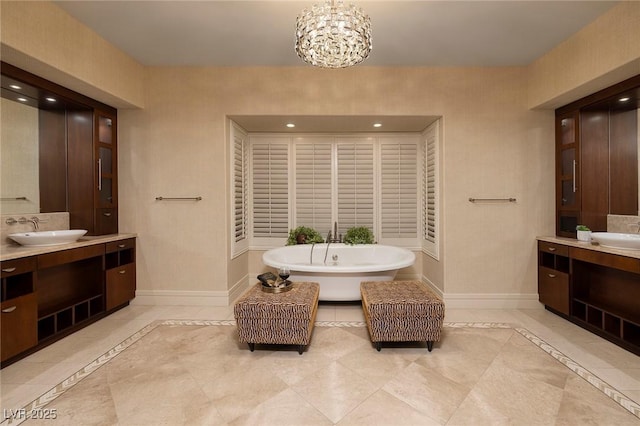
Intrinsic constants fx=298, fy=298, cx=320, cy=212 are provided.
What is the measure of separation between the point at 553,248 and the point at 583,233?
1.10 feet

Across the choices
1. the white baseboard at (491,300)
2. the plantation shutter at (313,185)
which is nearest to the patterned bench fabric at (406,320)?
the white baseboard at (491,300)

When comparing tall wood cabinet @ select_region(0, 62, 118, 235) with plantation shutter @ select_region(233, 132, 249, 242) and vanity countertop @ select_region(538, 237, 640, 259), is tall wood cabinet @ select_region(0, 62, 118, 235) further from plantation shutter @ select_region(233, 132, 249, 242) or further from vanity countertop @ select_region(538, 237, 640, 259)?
vanity countertop @ select_region(538, 237, 640, 259)

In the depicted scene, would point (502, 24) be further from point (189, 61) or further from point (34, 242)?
point (34, 242)

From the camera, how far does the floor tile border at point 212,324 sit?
1.78 metres

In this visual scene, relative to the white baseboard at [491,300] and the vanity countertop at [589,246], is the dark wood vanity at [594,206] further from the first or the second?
the white baseboard at [491,300]

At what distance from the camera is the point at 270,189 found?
4453 mm

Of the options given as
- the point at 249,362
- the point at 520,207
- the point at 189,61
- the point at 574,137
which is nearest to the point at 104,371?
the point at 249,362

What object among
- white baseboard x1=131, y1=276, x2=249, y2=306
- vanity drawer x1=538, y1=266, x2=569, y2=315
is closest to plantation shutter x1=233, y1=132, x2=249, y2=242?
white baseboard x1=131, y1=276, x2=249, y2=306

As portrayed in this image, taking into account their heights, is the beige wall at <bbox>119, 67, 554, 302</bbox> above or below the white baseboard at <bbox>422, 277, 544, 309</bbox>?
above

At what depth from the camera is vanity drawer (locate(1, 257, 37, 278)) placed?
218cm

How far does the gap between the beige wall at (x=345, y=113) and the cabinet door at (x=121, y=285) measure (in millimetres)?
129

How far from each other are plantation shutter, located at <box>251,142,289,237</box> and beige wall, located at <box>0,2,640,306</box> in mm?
886

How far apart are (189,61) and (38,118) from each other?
162 cm

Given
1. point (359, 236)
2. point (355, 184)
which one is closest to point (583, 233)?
point (359, 236)
